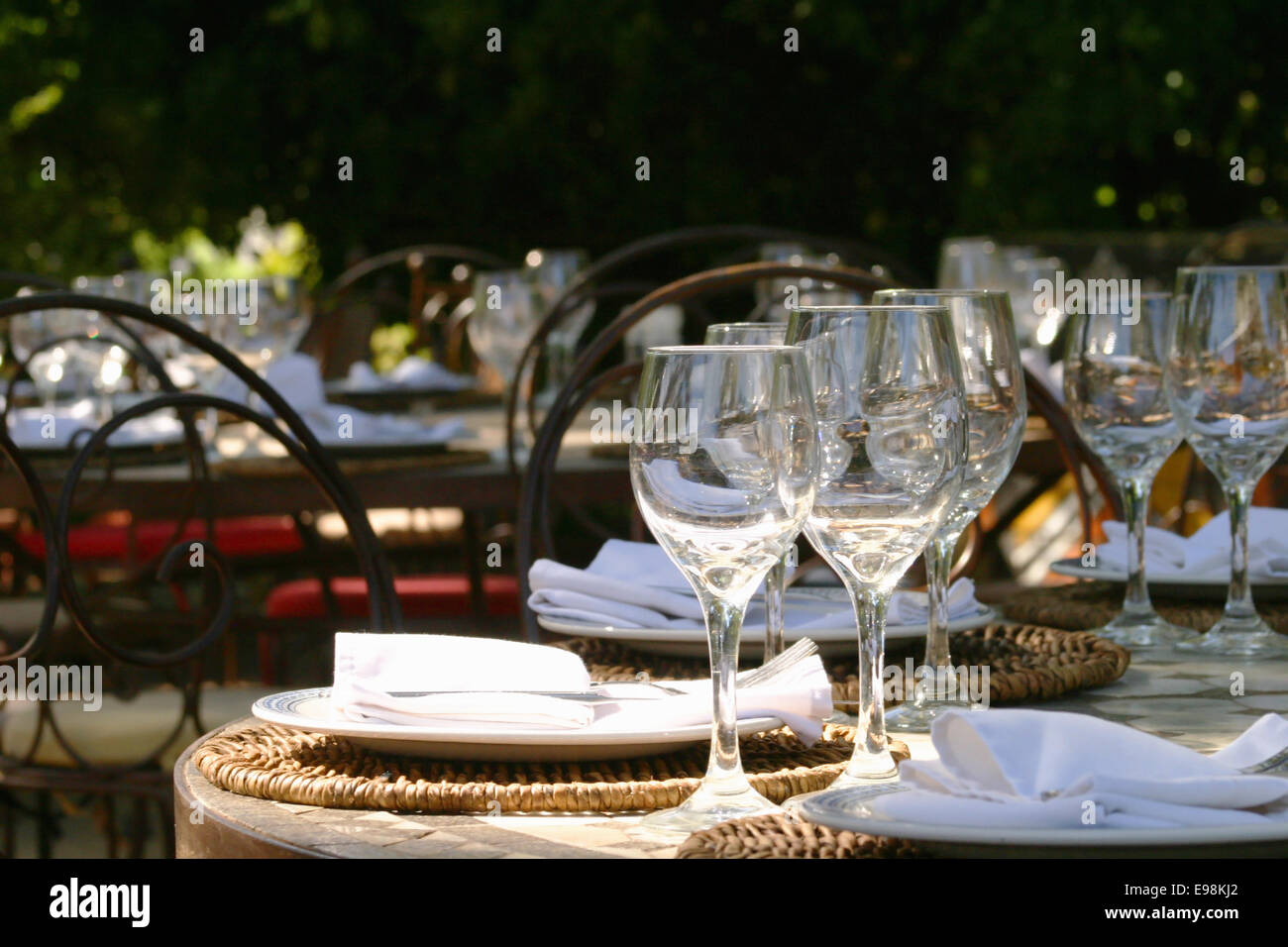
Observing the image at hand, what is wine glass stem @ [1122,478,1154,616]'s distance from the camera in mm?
1437

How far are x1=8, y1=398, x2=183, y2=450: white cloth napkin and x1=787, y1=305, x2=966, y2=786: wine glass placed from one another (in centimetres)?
190

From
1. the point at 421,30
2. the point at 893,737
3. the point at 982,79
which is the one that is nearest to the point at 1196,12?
the point at 982,79

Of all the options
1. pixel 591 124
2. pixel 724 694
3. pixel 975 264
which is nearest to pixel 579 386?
pixel 724 694

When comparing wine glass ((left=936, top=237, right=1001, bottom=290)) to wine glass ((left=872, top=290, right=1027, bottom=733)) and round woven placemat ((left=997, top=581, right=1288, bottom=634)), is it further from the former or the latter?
wine glass ((left=872, top=290, right=1027, bottom=733))

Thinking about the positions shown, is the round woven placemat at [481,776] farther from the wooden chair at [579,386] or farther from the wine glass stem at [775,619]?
the wooden chair at [579,386]

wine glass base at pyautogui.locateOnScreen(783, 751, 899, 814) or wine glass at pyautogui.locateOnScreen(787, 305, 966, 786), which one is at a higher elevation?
wine glass at pyautogui.locateOnScreen(787, 305, 966, 786)

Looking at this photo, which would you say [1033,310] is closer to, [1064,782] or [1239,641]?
[1239,641]

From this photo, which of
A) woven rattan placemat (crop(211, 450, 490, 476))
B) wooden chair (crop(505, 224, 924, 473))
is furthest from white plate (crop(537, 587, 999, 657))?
woven rattan placemat (crop(211, 450, 490, 476))

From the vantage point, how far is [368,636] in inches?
39.5

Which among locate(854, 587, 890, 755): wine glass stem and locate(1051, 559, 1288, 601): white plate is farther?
locate(1051, 559, 1288, 601): white plate

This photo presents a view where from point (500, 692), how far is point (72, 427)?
2107 mm

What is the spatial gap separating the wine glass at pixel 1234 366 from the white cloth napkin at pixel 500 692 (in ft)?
1.53

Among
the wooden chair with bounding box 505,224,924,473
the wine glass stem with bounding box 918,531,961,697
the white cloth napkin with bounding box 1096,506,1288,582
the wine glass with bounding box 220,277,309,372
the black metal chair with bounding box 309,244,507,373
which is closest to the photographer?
the wine glass stem with bounding box 918,531,961,697

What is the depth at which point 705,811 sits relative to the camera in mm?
888
